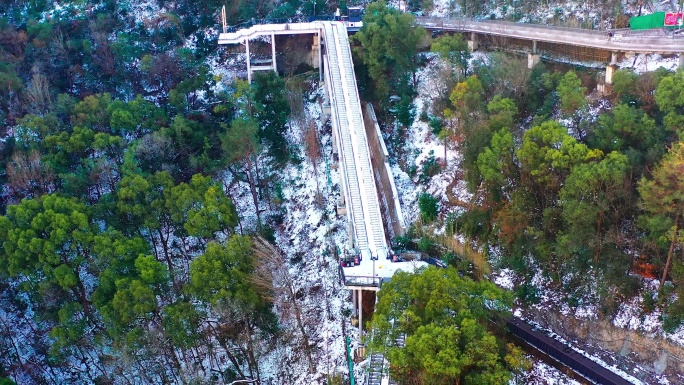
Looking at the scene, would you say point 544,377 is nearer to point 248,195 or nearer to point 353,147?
point 353,147

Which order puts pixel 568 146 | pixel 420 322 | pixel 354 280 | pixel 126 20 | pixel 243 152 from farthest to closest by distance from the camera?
pixel 126 20
pixel 243 152
pixel 354 280
pixel 568 146
pixel 420 322

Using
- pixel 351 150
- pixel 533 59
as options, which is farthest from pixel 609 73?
pixel 351 150

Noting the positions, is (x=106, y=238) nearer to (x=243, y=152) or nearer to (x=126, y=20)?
(x=243, y=152)

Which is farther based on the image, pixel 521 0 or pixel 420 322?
pixel 521 0

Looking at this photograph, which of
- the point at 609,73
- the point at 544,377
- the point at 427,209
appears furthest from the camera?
the point at 609,73

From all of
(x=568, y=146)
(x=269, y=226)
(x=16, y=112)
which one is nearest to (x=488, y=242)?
(x=568, y=146)

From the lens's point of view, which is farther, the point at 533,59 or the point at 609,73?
the point at 533,59
